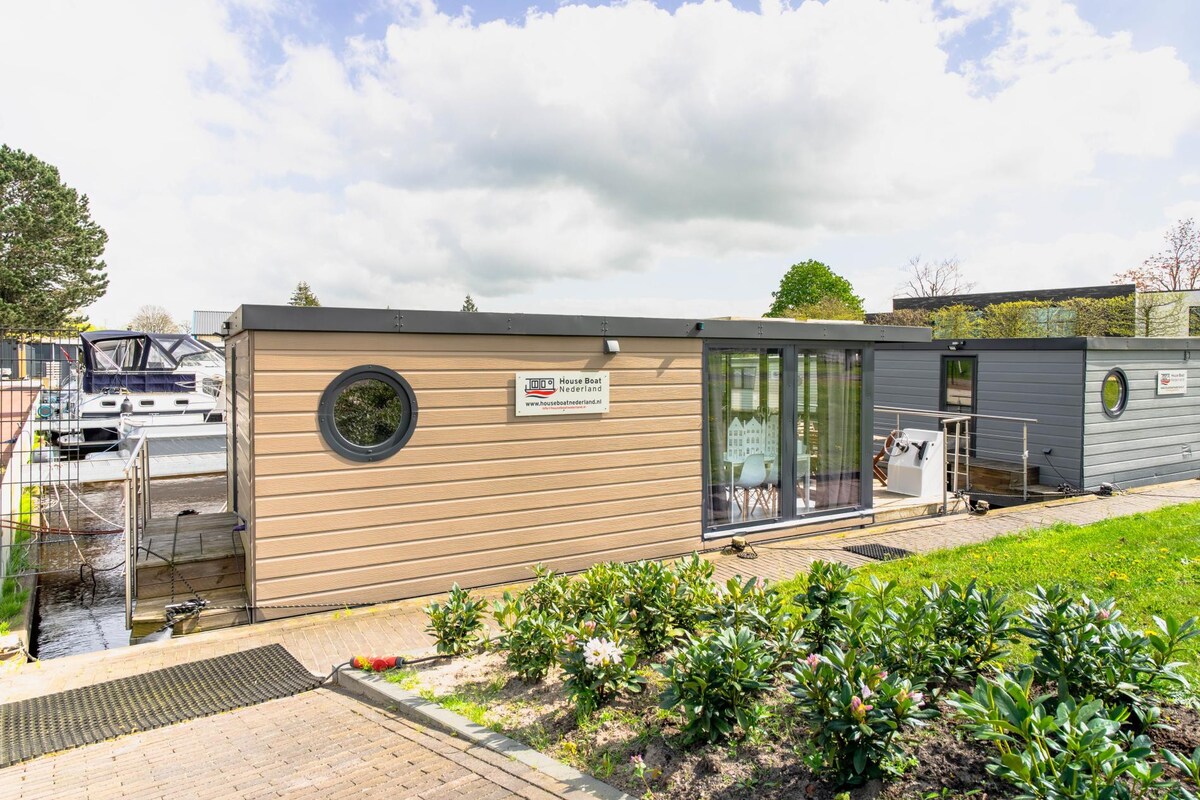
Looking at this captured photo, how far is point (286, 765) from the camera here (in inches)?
138

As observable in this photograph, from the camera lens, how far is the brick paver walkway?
3.19 m

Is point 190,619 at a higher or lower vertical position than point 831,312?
lower

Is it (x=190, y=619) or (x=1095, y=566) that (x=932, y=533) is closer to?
(x=1095, y=566)

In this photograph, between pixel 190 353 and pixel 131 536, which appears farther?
pixel 190 353

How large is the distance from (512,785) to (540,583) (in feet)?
5.23

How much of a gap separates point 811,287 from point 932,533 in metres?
34.1

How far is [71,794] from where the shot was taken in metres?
3.32

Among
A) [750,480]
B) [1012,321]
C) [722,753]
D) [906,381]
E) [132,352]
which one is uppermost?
[1012,321]

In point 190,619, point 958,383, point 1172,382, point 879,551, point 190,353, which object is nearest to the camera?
point 190,619

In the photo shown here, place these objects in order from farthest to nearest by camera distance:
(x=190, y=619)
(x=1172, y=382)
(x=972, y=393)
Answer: (x=972, y=393) → (x=1172, y=382) → (x=190, y=619)

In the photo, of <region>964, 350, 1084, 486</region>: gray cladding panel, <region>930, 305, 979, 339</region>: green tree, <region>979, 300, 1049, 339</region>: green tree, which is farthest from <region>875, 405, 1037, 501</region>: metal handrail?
<region>930, 305, 979, 339</region>: green tree

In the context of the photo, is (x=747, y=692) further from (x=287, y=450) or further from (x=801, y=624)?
(x=287, y=450)

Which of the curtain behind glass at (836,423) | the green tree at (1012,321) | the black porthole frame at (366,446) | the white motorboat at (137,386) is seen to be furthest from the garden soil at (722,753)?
the green tree at (1012,321)

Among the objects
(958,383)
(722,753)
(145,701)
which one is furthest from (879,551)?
(958,383)
